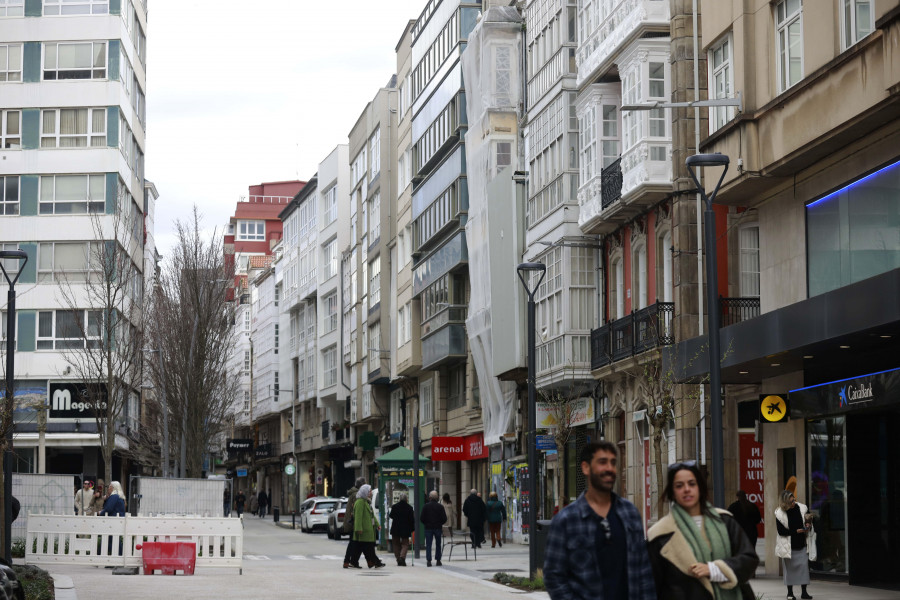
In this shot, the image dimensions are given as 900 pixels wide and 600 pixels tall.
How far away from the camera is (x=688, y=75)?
3138 centimetres

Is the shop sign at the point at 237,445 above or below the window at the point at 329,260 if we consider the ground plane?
below

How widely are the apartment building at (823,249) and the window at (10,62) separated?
4128cm

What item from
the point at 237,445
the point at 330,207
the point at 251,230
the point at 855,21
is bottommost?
the point at 237,445

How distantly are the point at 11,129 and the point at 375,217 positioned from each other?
18393 millimetres

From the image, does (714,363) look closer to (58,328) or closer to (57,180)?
(58,328)

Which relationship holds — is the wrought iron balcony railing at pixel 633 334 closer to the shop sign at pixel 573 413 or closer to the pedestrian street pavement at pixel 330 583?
the shop sign at pixel 573 413

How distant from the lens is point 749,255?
101 ft

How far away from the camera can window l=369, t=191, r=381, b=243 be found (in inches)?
2803

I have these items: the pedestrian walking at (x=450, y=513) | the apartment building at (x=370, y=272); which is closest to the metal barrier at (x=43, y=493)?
the pedestrian walking at (x=450, y=513)

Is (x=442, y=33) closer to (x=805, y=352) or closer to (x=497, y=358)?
(x=497, y=358)

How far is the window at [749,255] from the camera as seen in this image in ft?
101

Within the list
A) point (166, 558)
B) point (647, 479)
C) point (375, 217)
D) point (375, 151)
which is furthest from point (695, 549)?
point (375, 151)

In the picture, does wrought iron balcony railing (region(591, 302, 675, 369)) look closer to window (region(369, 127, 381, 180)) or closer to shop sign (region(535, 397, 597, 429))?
shop sign (region(535, 397, 597, 429))

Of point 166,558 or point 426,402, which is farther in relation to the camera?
point 426,402
